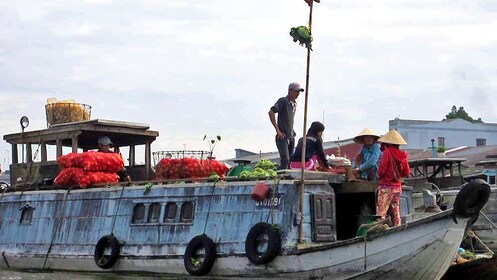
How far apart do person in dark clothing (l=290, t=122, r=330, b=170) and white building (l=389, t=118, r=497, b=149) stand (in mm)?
33269

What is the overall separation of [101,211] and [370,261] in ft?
18.0

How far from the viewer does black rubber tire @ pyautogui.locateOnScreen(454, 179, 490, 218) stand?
34.1 feet

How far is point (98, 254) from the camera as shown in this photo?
14.3 metres

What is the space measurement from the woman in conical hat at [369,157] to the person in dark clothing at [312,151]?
0.61 metres

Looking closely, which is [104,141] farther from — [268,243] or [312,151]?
[268,243]

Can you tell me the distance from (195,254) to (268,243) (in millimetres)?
1506

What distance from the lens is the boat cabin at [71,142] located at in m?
15.8

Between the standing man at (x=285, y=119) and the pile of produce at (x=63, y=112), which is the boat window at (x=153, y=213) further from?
the pile of produce at (x=63, y=112)

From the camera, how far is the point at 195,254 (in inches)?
501

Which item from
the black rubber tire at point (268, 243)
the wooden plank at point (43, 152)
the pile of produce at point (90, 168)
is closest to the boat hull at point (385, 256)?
the black rubber tire at point (268, 243)

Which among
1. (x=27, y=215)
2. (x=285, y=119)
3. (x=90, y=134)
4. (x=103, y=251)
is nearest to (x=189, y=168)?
(x=285, y=119)

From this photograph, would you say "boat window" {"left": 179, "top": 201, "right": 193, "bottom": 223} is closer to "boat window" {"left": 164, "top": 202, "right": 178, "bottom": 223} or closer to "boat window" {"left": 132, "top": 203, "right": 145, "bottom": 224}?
"boat window" {"left": 164, "top": 202, "right": 178, "bottom": 223}

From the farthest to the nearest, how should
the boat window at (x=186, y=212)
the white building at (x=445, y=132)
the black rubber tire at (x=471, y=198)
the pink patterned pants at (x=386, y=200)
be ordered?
1. the white building at (x=445, y=132)
2. the boat window at (x=186, y=212)
3. the pink patterned pants at (x=386, y=200)
4. the black rubber tire at (x=471, y=198)

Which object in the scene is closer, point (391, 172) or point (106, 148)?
point (391, 172)
